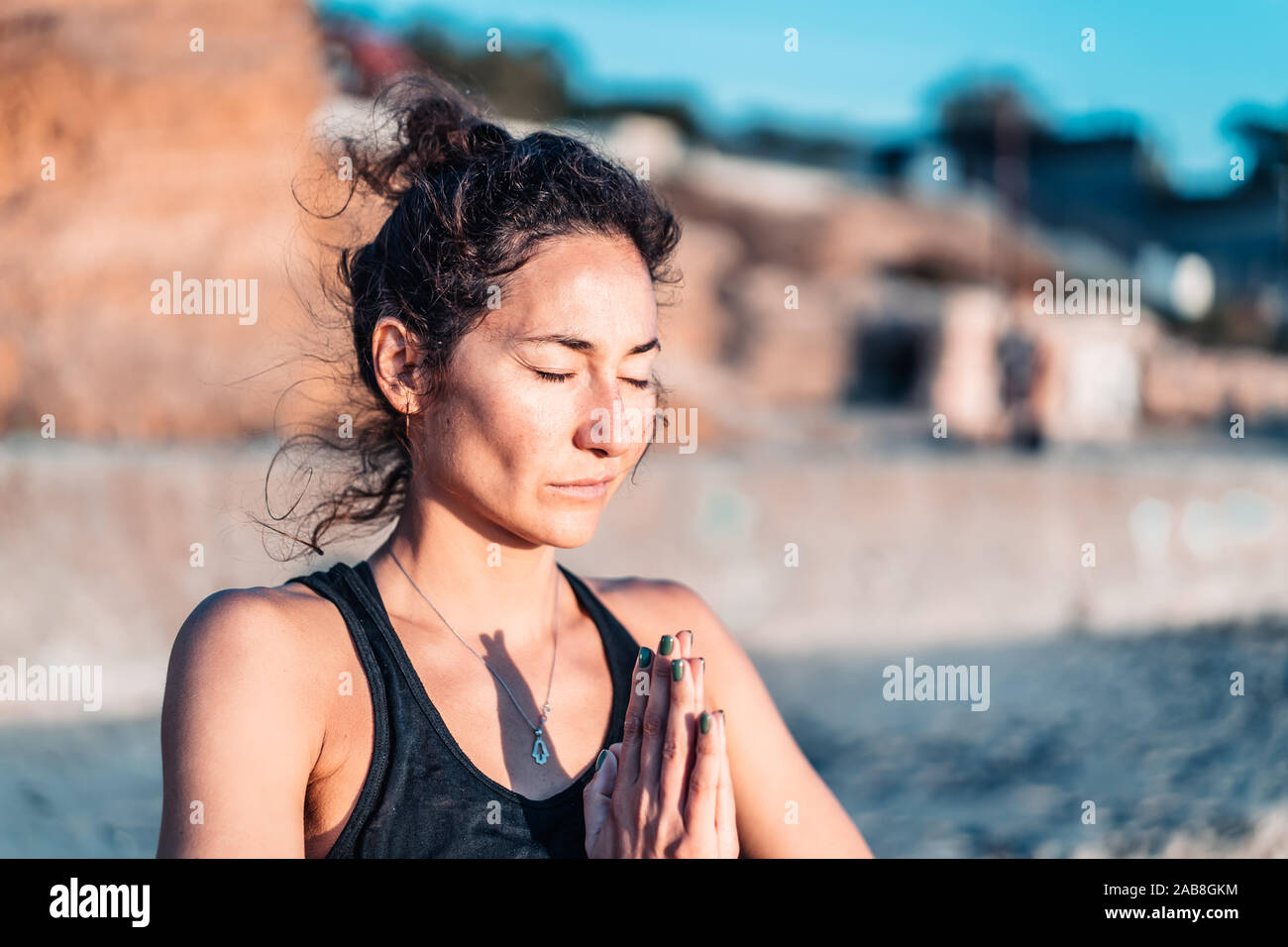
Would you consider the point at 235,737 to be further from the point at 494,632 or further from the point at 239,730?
the point at 494,632

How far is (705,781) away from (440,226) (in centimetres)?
102

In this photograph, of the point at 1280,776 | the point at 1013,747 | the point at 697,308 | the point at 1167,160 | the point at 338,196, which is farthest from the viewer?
the point at 1167,160

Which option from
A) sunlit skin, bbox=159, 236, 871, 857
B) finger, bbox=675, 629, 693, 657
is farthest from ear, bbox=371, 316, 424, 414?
finger, bbox=675, 629, 693, 657

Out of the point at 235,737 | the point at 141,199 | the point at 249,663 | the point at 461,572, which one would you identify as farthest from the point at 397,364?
the point at 141,199

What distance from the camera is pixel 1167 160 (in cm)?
4506

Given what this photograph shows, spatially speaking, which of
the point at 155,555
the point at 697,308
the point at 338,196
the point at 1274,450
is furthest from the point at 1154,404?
the point at 338,196

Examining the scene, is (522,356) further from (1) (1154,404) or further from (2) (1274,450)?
(1) (1154,404)

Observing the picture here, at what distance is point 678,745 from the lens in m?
1.62

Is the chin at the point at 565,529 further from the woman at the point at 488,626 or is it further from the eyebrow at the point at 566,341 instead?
the eyebrow at the point at 566,341

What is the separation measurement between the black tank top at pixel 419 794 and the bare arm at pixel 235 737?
103 millimetres

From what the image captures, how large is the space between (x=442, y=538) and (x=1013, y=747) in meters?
5.78

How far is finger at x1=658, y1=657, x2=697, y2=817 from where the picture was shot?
162 centimetres

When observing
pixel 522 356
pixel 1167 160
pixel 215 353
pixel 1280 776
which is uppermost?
pixel 1167 160

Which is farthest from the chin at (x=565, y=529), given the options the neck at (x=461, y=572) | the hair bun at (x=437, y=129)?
the hair bun at (x=437, y=129)
